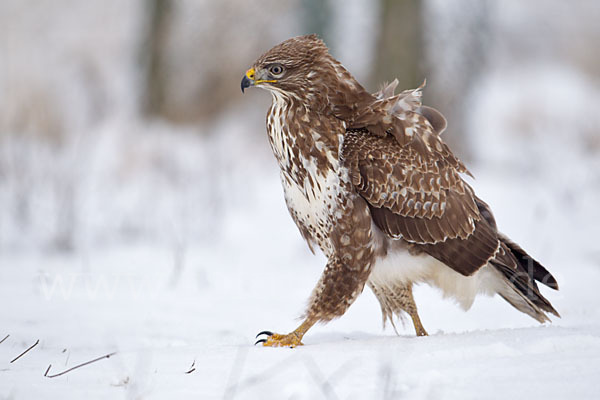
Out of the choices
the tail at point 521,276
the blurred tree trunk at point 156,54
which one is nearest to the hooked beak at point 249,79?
the tail at point 521,276

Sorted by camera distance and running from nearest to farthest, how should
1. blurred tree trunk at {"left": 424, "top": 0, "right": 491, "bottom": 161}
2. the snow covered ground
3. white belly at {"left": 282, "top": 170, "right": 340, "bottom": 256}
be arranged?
the snow covered ground < white belly at {"left": 282, "top": 170, "right": 340, "bottom": 256} < blurred tree trunk at {"left": 424, "top": 0, "right": 491, "bottom": 161}

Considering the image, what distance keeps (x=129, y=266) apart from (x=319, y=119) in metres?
3.08

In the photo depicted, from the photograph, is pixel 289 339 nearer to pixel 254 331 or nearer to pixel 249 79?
pixel 254 331

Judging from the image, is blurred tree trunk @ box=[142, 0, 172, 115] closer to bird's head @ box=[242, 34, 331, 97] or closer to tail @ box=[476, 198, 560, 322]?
bird's head @ box=[242, 34, 331, 97]

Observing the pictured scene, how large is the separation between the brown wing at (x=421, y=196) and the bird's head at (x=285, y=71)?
338 mm

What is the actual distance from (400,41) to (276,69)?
509 centimetres

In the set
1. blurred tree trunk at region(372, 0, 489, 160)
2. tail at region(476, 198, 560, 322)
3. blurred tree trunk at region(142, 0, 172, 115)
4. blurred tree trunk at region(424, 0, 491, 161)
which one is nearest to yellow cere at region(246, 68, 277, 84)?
tail at region(476, 198, 560, 322)

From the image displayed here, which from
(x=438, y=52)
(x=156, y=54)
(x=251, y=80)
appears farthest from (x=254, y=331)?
(x=156, y=54)

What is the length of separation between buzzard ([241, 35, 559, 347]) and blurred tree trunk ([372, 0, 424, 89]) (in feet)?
15.3

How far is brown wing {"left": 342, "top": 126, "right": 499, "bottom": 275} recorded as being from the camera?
304 centimetres

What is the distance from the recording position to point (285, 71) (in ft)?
10.4

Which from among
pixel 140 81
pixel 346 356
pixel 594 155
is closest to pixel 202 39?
pixel 140 81

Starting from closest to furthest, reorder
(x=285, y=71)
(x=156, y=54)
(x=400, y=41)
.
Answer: (x=285, y=71) < (x=400, y=41) < (x=156, y=54)

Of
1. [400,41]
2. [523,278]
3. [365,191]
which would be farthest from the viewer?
[400,41]
